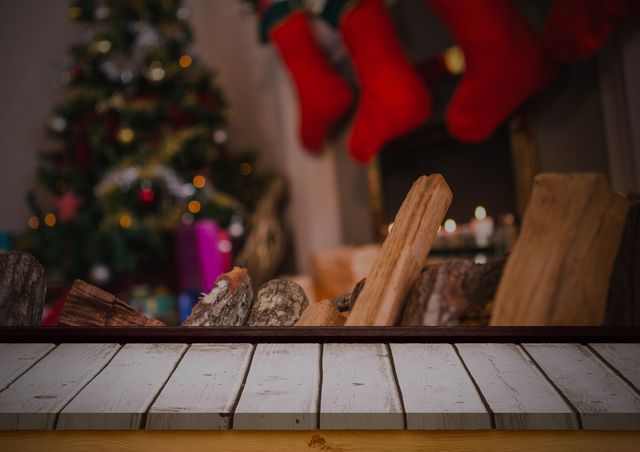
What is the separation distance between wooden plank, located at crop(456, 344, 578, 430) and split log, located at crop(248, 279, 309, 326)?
0.24 metres

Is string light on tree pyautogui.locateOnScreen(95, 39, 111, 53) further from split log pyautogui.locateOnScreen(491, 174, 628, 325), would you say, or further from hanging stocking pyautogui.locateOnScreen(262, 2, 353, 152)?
split log pyautogui.locateOnScreen(491, 174, 628, 325)

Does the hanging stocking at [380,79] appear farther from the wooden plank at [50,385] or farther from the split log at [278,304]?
the wooden plank at [50,385]

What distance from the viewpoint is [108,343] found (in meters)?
0.67

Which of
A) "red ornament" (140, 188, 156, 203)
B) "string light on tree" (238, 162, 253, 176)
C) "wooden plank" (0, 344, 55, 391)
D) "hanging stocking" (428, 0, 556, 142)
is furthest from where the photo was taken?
"string light on tree" (238, 162, 253, 176)

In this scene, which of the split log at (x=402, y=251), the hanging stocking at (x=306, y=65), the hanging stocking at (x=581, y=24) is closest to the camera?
the split log at (x=402, y=251)

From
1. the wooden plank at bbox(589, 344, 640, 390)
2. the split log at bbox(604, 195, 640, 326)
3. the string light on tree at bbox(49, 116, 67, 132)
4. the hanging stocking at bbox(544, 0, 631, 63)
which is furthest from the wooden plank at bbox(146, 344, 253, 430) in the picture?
the string light on tree at bbox(49, 116, 67, 132)

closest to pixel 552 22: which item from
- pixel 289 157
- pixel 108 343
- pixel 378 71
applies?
pixel 378 71

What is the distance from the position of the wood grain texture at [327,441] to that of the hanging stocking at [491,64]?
177 centimetres

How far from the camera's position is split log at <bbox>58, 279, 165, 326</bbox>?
2.51 feet

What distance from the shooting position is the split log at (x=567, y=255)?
787 millimetres

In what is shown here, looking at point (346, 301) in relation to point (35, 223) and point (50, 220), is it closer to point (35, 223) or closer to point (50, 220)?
point (50, 220)

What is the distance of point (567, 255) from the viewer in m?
0.80

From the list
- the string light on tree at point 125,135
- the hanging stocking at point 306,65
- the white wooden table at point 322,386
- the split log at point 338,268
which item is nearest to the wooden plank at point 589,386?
the white wooden table at point 322,386

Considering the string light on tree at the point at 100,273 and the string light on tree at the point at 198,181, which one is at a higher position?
the string light on tree at the point at 198,181
